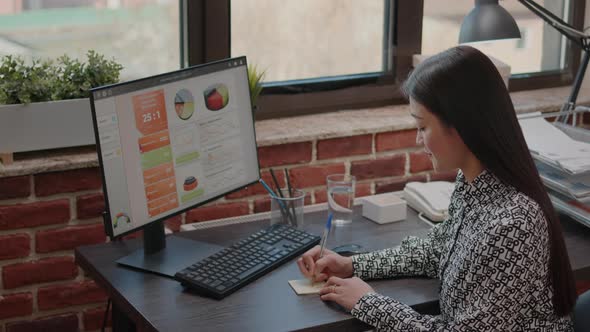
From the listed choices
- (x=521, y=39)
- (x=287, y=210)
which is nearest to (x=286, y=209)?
(x=287, y=210)

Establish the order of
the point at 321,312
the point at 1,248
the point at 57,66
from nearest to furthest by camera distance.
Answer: the point at 321,312 < the point at 1,248 < the point at 57,66

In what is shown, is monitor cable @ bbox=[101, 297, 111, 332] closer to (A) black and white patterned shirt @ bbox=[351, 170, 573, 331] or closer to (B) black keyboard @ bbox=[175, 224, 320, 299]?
(B) black keyboard @ bbox=[175, 224, 320, 299]

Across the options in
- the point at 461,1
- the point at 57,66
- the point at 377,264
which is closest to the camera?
the point at 377,264

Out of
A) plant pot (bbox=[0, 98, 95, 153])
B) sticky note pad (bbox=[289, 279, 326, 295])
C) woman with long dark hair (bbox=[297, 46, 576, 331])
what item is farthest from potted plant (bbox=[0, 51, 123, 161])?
woman with long dark hair (bbox=[297, 46, 576, 331])

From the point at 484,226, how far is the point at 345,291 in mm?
312

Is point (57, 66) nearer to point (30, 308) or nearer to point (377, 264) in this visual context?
point (30, 308)

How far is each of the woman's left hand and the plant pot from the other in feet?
2.78

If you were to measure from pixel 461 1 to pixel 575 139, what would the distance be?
0.77 m

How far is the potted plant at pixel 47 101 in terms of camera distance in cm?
224

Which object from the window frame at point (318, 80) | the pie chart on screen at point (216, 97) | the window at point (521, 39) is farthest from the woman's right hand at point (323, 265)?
the window at point (521, 39)

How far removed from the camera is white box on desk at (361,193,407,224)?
2.28m

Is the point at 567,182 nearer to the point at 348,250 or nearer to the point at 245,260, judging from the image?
the point at 348,250

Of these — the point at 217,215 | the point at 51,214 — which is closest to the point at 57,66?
the point at 51,214

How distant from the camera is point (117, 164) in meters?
1.86
